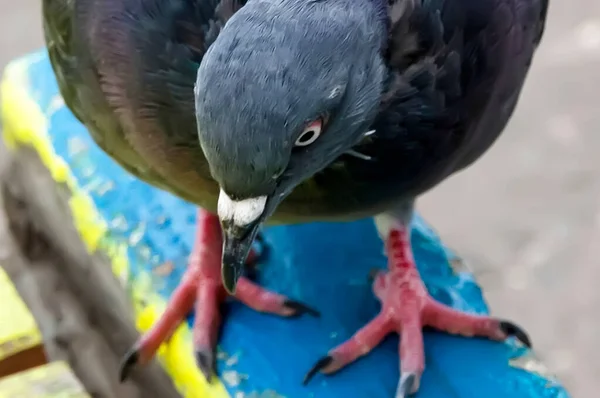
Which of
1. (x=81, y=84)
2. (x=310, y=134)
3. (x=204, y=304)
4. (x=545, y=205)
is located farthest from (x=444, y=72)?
(x=545, y=205)

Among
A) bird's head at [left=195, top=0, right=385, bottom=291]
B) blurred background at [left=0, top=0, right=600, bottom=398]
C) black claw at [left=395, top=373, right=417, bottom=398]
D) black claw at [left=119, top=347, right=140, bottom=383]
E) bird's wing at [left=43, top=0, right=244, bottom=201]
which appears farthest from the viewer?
blurred background at [left=0, top=0, right=600, bottom=398]

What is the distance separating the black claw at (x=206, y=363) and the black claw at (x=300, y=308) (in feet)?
0.38

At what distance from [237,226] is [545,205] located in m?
1.59

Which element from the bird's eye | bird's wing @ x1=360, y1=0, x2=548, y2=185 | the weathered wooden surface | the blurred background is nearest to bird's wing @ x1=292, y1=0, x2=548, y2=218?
bird's wing @ x1=360, y1=0, x2=548, y2=185

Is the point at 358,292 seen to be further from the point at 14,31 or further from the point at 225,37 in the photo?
the point at 14,31

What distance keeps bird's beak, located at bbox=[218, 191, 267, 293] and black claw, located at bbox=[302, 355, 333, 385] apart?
0.35m

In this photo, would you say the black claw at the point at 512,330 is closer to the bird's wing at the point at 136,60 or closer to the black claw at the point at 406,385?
the black claw at the point at 406,385

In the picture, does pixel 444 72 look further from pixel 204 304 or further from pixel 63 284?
pixel 63 284

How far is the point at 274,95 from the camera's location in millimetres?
628

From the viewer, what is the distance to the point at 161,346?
1166 mm

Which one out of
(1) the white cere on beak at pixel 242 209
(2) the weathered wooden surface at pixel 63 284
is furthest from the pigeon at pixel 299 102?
(2) the weathered wooden surface at pixel 63 284

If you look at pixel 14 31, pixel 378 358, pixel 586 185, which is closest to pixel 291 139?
pixel 378 358

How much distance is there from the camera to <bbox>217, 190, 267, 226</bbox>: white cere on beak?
0.69m

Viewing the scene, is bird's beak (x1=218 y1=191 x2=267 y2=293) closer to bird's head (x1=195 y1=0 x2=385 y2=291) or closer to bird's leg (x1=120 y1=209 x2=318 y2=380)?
bird's head (x1=195 y1=0 x2=385 y2=291)
